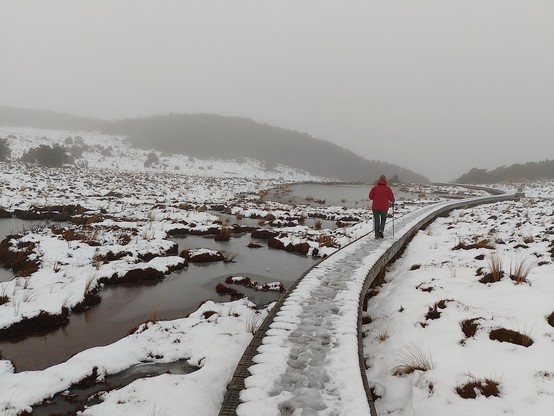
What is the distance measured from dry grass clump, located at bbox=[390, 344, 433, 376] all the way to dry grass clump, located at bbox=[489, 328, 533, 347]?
3.59 feet

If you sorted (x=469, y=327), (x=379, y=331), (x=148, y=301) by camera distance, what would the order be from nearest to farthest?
1. (x=469, y=327)
2. (x=379, y=331)
3. (x=148, y=301)

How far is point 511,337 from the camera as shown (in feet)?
15.9

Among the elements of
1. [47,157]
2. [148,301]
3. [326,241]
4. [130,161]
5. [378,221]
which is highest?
[130,161]

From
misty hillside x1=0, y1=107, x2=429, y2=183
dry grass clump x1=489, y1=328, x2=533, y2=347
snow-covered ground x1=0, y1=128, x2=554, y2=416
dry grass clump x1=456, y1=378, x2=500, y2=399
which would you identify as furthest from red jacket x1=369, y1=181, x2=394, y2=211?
misty hillside x1=0, y1=107, x2=429, y2=183

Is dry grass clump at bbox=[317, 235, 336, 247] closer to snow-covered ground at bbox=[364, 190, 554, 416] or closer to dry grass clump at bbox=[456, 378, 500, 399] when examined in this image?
snow-covered ground at bbox=[364, 190, 554, 416]

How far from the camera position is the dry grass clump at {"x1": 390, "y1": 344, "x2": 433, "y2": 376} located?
4672 millimetres

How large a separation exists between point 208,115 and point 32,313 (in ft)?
460

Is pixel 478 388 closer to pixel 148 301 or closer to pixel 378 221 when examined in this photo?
pixel 148 301

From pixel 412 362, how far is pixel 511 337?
1516mm

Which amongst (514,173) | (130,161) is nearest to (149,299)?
(130,161)

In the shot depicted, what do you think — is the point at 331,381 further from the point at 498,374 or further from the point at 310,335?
the point at 498,374

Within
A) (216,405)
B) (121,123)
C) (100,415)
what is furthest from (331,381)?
(121,123)

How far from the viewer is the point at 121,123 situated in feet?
403

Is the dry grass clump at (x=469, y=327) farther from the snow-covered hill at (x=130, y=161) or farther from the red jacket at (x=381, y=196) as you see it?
the snow-covered hill at (x=130, y=161)
